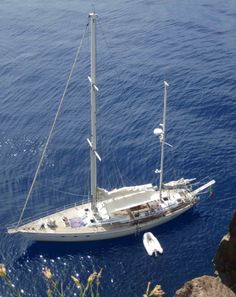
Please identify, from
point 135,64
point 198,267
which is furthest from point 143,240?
point 135,64

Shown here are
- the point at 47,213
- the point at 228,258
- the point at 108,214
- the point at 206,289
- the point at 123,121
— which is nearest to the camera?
the point at 206,289

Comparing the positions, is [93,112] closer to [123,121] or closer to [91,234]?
[91,234]

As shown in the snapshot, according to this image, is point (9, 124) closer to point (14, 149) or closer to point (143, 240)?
point (14, 149)

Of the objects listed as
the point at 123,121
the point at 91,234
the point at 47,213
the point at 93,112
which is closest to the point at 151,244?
the point at 91,234

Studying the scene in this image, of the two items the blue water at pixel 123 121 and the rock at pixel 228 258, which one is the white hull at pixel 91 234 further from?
the rock at pixel 228 258

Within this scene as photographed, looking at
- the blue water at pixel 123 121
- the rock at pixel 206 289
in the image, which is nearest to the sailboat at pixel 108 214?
the blue water at pixel 123 121

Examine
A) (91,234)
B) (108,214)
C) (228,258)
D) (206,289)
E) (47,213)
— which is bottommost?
(47,213)
